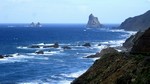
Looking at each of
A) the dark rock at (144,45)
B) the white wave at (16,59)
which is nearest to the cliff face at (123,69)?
the dark rock at (144,45)

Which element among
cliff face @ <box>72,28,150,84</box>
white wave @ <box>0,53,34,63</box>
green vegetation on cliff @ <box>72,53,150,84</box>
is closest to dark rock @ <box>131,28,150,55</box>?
cliff face @ <box>72,28,150,84</box>

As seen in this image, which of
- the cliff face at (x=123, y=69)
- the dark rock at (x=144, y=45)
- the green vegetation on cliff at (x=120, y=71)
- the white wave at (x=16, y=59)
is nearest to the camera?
the green vegetation on cliff at (x=120, y=71)

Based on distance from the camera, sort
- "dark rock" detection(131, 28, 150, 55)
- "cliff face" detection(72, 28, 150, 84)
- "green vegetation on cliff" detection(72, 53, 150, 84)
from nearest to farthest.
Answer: "green vegetation on cliff" detection(72, 53, 150, 84) < "cliff face" detection(72, 28, 150, 84) < "dark rock" detection(131, 28, 150, 55)

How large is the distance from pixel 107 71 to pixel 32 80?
27917 millimetres

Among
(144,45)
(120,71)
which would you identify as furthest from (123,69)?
(144,45)

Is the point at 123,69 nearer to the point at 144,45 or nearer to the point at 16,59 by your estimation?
the point at 144,45

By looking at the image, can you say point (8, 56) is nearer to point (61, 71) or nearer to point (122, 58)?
point (61, 71)

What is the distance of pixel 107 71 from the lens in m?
59.0

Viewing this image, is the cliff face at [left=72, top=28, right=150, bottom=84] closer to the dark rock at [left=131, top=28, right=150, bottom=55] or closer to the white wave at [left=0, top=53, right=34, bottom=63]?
the dark rock at [left=131, top=28, right=150, bottom=55]

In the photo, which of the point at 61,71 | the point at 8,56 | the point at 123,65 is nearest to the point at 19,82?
the point at 61,71

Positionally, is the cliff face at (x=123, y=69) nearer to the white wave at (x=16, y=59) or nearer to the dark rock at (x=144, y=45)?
the dark rock at (x=144, y=45)

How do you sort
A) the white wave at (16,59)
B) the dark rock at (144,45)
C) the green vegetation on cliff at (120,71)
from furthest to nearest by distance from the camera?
the white wave at (16,59), the dark rock at (144,45), the green vegetation on cliff at (120,71)

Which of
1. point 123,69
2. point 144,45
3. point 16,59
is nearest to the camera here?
point 123,69

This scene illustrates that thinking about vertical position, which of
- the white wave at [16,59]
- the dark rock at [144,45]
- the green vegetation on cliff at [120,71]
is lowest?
the white wave at [16,59]
